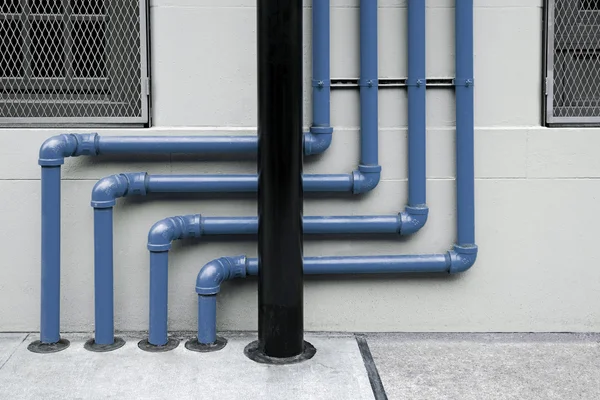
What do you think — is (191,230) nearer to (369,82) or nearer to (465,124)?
(369,82)

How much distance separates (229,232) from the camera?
398 centimetres

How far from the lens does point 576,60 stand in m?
4.10

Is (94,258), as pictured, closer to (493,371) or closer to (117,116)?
(117,116)

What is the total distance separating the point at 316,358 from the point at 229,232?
79cm

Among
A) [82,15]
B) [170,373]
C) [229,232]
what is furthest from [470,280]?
[82,15]

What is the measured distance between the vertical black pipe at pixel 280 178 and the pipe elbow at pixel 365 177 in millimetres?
458

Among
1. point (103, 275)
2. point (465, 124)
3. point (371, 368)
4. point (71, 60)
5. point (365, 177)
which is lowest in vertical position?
point (371, 368)

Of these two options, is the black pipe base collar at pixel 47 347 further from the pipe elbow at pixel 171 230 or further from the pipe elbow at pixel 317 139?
the pipe elbow at pixel 317 139

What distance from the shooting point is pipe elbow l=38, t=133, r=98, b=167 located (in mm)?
3783

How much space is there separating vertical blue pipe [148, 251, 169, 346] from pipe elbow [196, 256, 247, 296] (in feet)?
0.56

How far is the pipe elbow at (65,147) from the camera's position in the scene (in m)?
3.78

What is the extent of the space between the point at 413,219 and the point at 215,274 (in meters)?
1.05

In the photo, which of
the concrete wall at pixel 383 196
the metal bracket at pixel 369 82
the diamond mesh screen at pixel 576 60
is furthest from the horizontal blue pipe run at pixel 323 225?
the diamond mesh screen at pixel 576 60

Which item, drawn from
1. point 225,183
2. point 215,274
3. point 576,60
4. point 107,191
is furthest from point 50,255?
point 576,60
